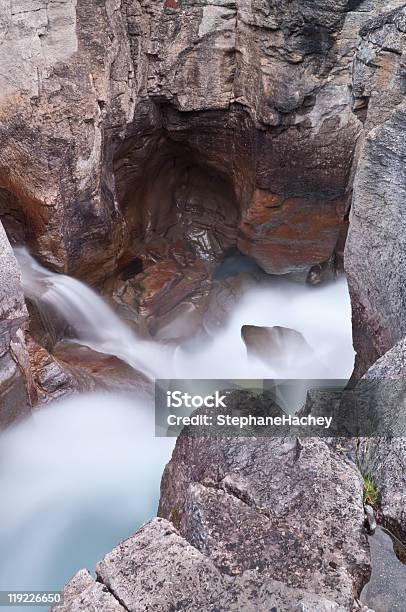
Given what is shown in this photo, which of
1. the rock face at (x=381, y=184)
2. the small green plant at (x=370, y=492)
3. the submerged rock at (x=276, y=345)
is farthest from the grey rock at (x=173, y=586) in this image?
the submerged rock at (x=276, y=345)

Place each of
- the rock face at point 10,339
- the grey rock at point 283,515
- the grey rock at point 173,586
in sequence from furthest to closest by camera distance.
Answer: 1. the rock face at point 10,339
2. the grey rock at point 283,515
3. the grey rock at point 173,586

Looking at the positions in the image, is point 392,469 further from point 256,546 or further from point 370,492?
point 256,546

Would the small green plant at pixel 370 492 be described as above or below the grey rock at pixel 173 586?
above

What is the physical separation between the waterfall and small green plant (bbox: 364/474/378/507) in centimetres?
455

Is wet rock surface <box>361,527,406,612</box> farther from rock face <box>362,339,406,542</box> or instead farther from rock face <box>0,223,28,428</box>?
rock face <box>0,223,28,428</box>

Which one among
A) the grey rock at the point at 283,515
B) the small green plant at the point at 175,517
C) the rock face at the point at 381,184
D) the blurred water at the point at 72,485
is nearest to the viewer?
the grey rock at the point at 283,515

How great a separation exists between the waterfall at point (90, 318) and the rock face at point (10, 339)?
1.94m

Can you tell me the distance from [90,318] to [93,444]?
7.24 feet

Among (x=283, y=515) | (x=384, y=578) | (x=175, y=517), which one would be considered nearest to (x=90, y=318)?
(x=175, y=517)

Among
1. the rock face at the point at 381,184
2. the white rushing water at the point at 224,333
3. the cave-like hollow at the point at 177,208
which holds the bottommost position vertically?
the white rushing water at the point at 224,333

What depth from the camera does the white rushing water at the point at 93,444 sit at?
472 centimetres

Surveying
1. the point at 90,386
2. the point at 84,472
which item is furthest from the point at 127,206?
the point at 84,472

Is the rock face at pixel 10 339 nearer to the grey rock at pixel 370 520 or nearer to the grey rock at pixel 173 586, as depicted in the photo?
the grey rock at pixel 173 586

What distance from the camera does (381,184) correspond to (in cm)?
402
